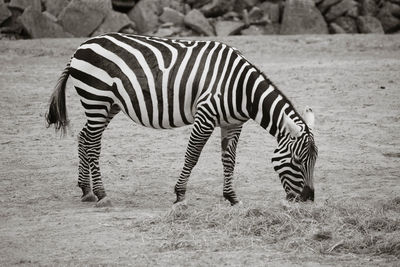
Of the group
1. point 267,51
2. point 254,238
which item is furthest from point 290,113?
point 267,51

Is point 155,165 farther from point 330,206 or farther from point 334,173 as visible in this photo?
point 330,206

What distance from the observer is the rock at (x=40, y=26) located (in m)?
17.5

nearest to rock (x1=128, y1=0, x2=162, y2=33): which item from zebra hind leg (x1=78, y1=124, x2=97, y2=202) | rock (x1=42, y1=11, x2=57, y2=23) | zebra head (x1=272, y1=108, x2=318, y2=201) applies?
rock (x1=42, y1=11, x2=57, y2=23)

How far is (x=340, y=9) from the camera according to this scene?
1939 centimetres

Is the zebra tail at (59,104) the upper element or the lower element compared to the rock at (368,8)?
lower

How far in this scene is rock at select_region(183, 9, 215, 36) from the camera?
59.9ft

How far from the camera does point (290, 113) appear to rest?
6.55 metres

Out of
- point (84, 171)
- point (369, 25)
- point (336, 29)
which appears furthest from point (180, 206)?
point (369, 25)

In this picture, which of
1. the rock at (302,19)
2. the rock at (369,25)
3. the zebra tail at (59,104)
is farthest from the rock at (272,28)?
the zebra tail at (59,104)

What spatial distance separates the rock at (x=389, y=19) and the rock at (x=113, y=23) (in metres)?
6.79

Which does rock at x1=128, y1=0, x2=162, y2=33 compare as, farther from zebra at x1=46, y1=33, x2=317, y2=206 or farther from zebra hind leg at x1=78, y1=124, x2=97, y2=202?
zebra hind leg at x1=78, y1=124, x2=97, y2=202

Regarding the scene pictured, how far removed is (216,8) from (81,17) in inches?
143

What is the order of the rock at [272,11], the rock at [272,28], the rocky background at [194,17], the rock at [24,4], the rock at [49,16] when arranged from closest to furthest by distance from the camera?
the rock at [49,16], the rocky background at [194,17], the rock at [24,4], the rock at [272,28], the rock at [272,11]

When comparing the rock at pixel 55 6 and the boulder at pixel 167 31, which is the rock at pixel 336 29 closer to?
the boulder at pixel 167 31
